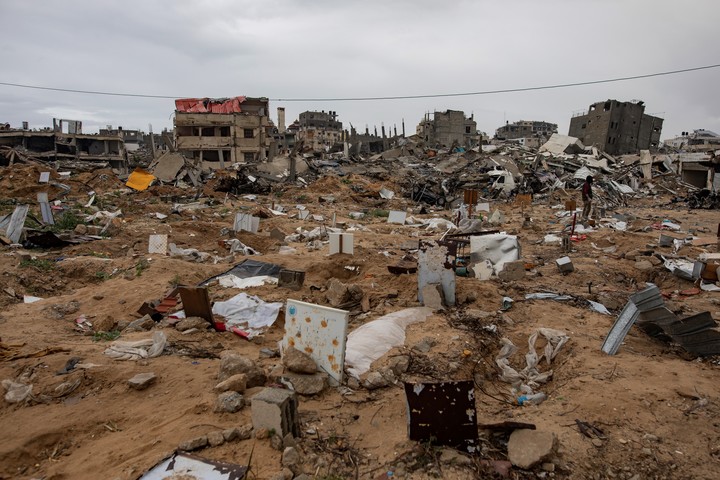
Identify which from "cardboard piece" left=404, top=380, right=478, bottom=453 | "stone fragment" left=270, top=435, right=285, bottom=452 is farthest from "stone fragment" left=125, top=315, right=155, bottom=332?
"cardboard piece" left=404, top=380, right=478, bottom=453

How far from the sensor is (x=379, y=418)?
3.35 metres

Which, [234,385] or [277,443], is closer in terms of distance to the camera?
[277,443]

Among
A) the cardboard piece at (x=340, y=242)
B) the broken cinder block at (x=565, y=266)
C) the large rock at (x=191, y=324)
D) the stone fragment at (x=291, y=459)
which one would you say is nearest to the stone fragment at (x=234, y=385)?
the stone fragment at (x=291, y=459)

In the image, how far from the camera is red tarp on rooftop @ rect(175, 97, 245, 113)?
3669 centimetres

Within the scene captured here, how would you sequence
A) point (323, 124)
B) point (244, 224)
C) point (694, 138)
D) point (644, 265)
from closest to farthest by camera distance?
point (644, 265)
point (244, 224)
point (694, 138)
point (323, 124)

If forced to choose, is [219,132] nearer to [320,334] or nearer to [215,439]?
[320,334]

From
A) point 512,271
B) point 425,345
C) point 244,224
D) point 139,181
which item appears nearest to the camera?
point 425,345

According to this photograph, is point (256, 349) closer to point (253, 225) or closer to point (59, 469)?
point (59, 469)

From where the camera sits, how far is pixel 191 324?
517cm

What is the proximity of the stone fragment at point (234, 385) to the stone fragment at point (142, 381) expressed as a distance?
70cm

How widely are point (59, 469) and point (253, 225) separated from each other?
29.2ft

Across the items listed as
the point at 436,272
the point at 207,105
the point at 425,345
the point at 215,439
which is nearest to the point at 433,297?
Answer: the point at 436,272

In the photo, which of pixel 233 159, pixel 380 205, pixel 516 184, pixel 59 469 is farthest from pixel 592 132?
pixel 59 469

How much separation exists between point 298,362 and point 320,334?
0.99ft
